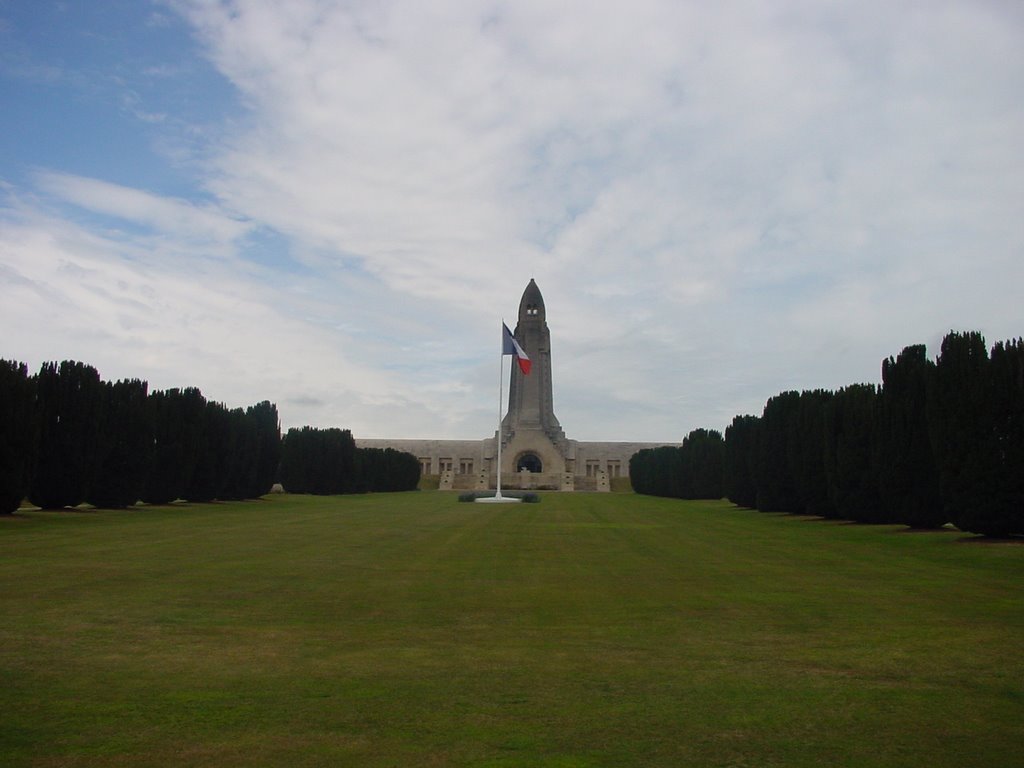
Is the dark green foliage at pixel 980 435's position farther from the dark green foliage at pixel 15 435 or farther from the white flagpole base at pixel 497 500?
the white flagpole base at pixel 497 500

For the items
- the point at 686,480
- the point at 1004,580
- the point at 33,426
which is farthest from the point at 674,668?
the point at 686,480

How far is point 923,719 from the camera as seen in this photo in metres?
5.66

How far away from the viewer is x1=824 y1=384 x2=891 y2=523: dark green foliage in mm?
26047

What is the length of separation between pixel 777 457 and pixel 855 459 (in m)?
8.04

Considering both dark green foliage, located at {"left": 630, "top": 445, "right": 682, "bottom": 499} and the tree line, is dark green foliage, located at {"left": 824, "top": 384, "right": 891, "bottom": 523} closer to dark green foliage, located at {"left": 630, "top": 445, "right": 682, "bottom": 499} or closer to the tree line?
the tree line

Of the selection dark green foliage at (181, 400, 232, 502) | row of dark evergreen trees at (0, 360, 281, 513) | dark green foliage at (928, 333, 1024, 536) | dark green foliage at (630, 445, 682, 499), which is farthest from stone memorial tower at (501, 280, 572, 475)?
dark green foliage at (928, 333, 1024, 536)

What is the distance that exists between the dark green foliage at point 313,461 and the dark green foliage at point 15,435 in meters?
30.4

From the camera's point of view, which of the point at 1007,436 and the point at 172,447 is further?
the point at 172,447

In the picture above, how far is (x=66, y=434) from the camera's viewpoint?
2825cm

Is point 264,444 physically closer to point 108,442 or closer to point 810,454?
point 108,442

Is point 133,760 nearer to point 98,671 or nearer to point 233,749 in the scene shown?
point 233,749

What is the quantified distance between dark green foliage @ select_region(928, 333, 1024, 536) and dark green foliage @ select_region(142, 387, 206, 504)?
26617 millimetres

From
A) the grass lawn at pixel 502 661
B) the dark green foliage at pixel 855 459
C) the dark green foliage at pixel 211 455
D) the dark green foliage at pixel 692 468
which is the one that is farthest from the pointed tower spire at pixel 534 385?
the grass lawn at pixel 502 661

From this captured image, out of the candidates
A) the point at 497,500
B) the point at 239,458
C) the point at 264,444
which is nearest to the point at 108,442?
the point at 239,458
